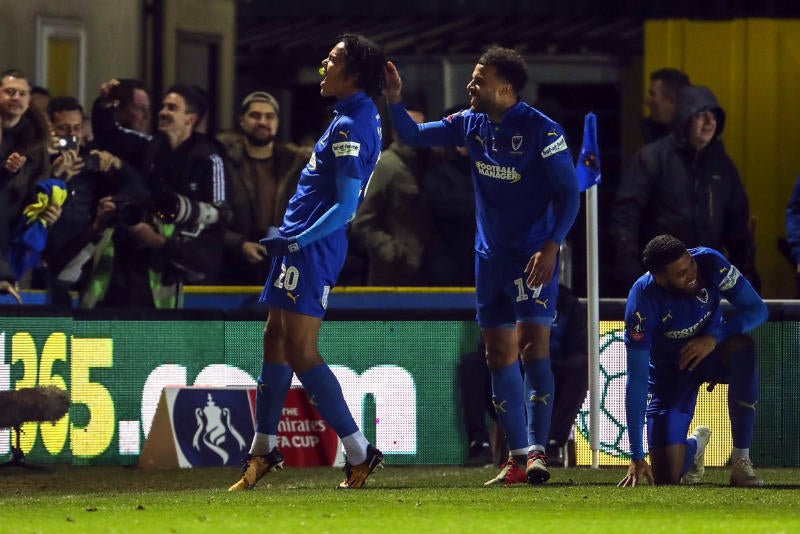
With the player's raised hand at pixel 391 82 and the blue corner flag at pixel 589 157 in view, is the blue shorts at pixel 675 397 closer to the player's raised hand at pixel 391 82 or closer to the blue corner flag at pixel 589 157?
the blue corner flag at pixel 589 157

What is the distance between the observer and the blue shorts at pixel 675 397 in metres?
10.9

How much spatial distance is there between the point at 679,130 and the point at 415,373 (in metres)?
2.50

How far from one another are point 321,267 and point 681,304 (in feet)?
6.49

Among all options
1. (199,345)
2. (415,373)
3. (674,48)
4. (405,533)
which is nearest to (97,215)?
(199,345)

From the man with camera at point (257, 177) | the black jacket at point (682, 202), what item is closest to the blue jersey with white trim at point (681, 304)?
the black jacket at point (682, 202)

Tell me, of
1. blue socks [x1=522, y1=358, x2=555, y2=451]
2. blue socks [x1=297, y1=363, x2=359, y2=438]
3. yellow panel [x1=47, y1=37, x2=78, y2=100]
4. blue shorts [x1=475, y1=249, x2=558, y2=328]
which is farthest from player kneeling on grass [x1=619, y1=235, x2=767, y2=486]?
yellow panel [x1=47, y1=37, x2=78, y2=100]

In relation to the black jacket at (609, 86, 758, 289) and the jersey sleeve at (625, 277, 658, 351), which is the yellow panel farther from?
the jersey sleeve at (625, 277, 658, 351)

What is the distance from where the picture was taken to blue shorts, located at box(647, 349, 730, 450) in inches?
428

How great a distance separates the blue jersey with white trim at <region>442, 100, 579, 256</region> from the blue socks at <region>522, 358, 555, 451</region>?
60 cm

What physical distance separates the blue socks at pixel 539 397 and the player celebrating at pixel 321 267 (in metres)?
0.88

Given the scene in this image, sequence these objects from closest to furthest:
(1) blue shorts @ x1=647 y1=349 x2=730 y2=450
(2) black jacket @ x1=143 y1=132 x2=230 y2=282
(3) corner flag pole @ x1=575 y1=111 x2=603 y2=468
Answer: (1) blue shorts @ x1=647 y1=349 x2=730 y2=450 < (3) corner flag pole @ x1=575 y1=111 x2=603 y2=468 < (2) black jacket @ x1=143 y1=132 x2=230 y2=282

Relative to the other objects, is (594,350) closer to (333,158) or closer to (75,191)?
(333,158)

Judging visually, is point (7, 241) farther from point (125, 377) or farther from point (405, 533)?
point (405, 533)

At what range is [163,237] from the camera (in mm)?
13227
